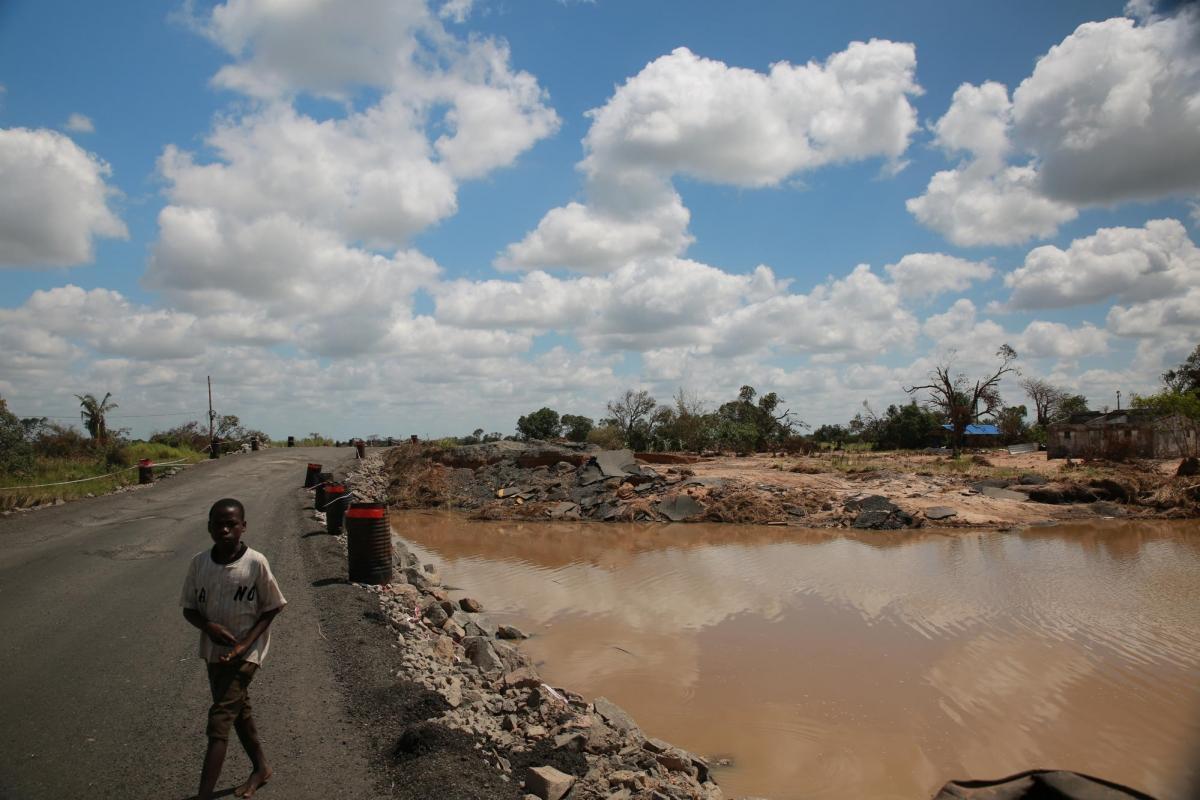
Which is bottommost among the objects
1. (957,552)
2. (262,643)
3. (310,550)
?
(957,552)

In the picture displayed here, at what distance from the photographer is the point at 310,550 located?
12.4 m

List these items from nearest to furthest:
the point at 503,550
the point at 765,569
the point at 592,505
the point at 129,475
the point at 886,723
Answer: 1. the point at 886,723
2. the point at 765,569
3. the point at 503,550
4. the point at 129,475
5. the point at 592,505

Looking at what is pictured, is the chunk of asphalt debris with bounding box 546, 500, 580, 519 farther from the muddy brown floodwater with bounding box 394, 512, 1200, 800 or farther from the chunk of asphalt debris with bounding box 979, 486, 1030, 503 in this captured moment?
the chunk of asphalt debris with bounding box 979, 486, 1030, 503

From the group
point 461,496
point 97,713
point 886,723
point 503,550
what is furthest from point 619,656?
point 461,496

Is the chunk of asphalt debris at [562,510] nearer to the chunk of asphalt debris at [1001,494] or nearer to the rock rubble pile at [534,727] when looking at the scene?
the chunk of asphalt debris at [1001,494]

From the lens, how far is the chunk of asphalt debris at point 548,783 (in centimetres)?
449

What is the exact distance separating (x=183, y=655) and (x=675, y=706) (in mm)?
5157

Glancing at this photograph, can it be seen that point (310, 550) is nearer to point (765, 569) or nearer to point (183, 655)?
point (183, 655)

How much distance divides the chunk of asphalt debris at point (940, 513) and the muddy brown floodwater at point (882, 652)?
131 inches

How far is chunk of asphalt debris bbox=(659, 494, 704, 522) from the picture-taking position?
79.0 feet

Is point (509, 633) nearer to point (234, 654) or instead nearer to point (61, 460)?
point (234, 654)

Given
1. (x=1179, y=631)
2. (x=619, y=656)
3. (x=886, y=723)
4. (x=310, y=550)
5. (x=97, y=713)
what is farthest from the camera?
(x=310, y=550)

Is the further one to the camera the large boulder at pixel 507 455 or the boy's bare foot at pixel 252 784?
the large boulder at pixel 507 455

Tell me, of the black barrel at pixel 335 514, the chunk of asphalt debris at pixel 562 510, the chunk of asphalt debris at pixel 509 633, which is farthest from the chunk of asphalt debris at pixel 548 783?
the chunk of asphalt debris at pixel 562 510
